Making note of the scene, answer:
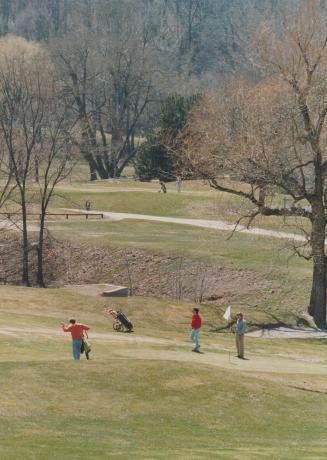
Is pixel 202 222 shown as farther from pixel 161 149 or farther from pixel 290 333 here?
pixel 290 333

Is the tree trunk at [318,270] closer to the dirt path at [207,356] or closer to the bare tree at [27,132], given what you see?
the dirt path at [207,356]

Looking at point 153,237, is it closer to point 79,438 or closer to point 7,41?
point 79,438

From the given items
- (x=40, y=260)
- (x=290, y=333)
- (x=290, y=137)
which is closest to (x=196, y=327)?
(x=290, y=333)

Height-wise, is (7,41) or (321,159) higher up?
(7,41)

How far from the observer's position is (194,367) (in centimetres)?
2814

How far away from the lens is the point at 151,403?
24.8 m

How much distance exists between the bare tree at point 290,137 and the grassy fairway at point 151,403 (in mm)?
11565

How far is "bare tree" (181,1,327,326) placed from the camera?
145 feet

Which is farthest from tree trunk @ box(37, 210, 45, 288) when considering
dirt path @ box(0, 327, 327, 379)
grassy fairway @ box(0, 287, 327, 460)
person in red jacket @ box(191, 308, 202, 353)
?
person in red jacket @ box(191, 308, 202, 353)

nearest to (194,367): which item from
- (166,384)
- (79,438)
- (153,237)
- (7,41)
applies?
(166,384)

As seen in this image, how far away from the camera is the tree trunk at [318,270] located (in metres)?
46.8

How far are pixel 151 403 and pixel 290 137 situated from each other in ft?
78.7

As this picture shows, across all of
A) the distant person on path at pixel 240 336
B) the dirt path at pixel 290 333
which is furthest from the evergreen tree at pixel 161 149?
the distant person on path at pixel 240 336

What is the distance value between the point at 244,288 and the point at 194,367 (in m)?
27.5
